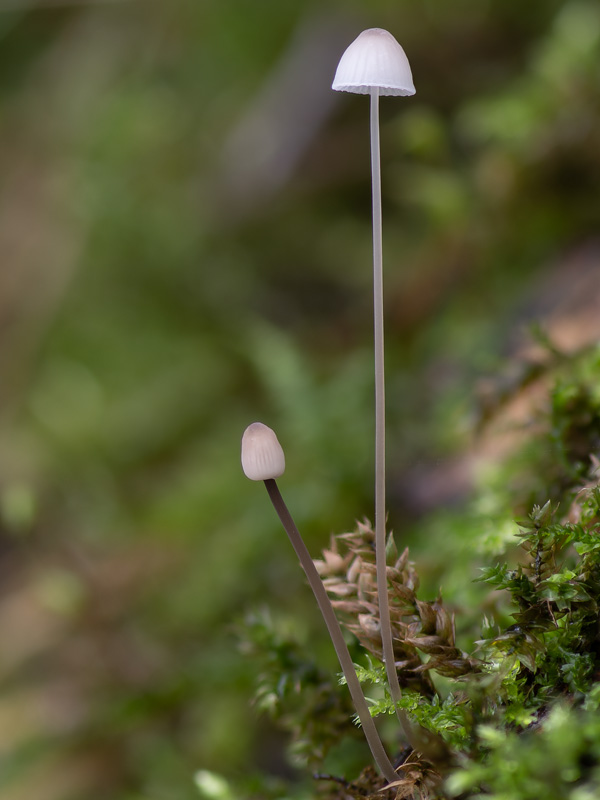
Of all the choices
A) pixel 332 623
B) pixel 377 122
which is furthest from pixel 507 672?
pixel 377 122

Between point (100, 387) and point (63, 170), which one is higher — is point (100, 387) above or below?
below

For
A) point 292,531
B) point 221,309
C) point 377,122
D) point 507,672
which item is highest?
point 221,309

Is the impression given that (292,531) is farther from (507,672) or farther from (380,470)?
(507,672)

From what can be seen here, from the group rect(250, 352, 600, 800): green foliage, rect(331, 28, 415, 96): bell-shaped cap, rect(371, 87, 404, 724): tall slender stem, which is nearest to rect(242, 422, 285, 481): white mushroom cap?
rect(371, 87, 404, 724): tall slender stem

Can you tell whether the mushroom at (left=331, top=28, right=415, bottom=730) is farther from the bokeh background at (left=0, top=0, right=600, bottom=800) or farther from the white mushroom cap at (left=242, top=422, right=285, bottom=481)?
the bokeh background at (left=0, top=0, right=600, bottom=800)

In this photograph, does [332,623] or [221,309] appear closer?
[332,623]

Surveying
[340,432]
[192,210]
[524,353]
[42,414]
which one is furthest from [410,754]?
[192,210]

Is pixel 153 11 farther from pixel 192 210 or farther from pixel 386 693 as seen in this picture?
pixel 386 693
